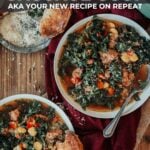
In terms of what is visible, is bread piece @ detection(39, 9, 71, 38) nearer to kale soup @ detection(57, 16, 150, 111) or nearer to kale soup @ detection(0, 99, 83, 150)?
kale soup @ detection(57, 16, 150, 111)

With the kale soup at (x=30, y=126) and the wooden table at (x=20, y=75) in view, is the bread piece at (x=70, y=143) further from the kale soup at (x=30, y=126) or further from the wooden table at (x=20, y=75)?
the wooden table at (x=20, y=75)

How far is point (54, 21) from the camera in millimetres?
1665

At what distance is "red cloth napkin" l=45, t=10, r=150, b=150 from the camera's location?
1.72 metres

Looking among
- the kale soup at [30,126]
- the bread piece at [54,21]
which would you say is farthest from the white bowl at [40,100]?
the bread piece at [54,21]

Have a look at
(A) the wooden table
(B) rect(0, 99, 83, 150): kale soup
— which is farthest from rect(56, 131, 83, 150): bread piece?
(A) the wooden table

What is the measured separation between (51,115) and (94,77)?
0.14 m

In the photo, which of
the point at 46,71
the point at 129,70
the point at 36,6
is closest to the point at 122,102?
the point at 129,70

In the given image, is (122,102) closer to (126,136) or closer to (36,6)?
(126,136)

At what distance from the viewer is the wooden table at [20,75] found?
5.76 feet

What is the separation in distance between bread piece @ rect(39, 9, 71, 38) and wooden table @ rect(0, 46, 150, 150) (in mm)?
109

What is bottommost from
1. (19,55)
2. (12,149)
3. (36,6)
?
(12,149)

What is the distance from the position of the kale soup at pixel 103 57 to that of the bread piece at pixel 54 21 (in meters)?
0.03

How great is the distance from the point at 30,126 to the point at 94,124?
0.15m

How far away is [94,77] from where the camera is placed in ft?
5.56
